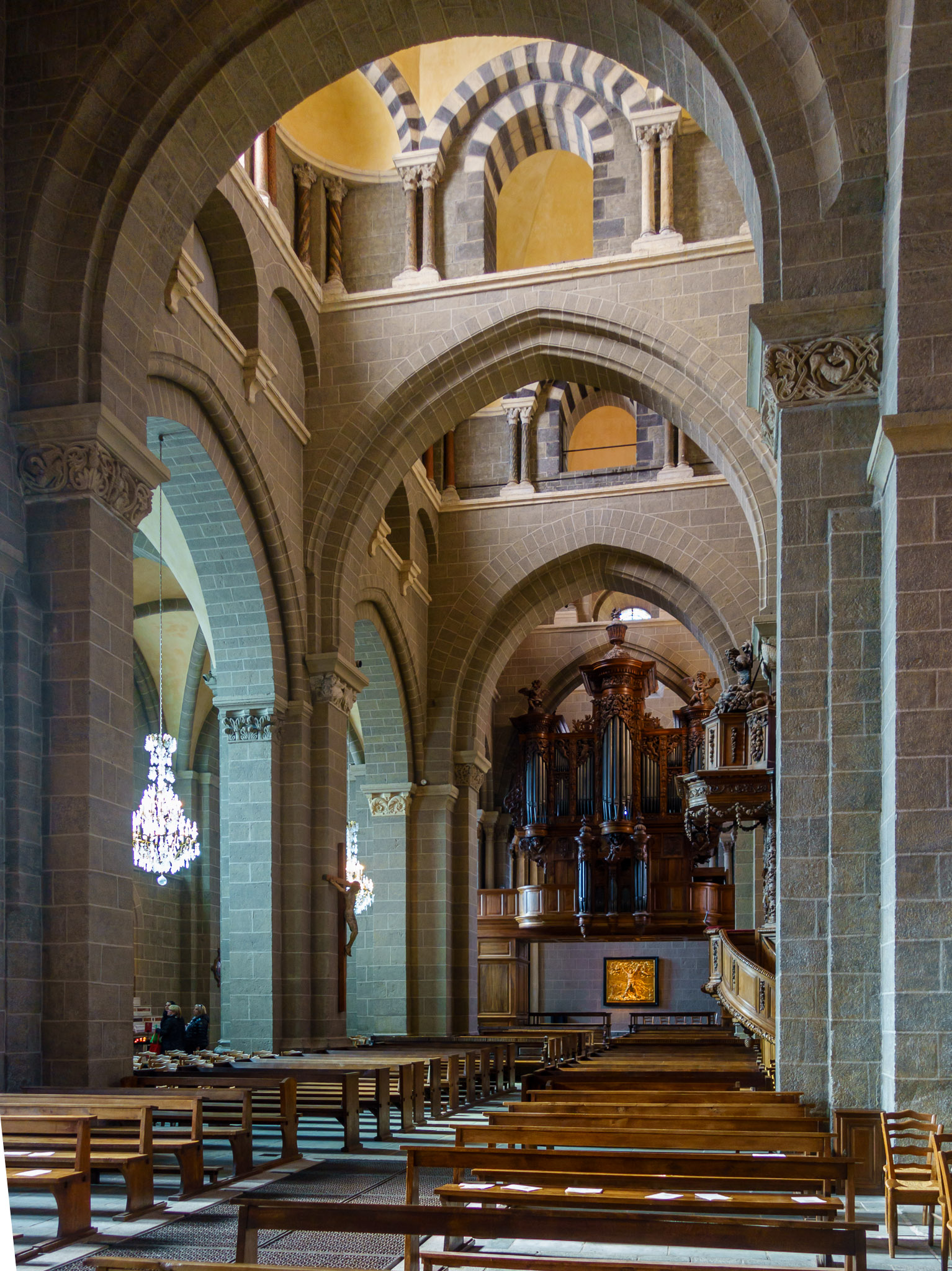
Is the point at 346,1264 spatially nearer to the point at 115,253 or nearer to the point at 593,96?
the point at 115,253

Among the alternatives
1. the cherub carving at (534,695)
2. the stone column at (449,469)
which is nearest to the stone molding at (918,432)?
the stone column at (449,469)

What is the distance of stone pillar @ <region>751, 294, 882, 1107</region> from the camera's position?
759cm

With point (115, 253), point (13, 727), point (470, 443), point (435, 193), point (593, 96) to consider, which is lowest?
point (13, 727)

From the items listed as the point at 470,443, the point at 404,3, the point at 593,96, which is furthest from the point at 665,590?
the point at 404,3

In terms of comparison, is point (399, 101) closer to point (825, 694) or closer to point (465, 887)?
point (465, 887)

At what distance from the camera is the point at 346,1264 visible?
18.0ft

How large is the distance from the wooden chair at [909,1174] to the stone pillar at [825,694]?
1.00 m

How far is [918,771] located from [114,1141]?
14.7 ft

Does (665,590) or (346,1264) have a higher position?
(665,590)

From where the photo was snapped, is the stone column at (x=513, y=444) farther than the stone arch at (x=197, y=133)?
Yes

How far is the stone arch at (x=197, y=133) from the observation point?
8398mm

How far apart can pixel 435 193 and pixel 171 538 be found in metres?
5.92

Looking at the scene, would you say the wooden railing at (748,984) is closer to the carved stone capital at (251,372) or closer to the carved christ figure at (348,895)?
the carved christ figure at (348,895)

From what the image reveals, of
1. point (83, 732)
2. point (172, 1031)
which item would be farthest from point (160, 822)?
point (83, 732)
